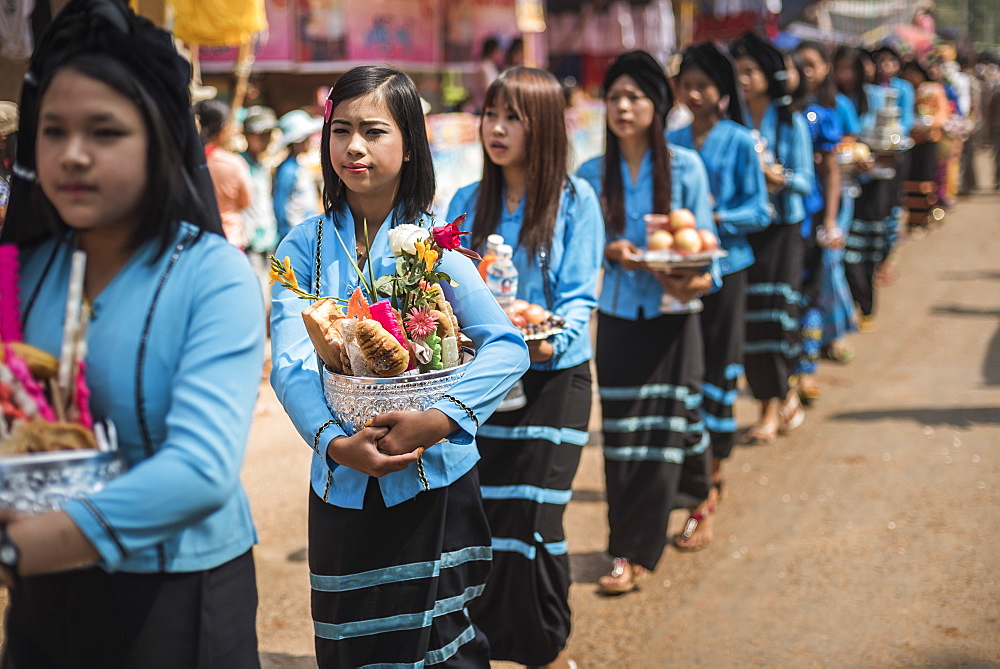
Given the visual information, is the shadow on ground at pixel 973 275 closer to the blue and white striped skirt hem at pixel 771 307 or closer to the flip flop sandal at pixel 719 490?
the blue and white striped skirt hem at pixel 771 307

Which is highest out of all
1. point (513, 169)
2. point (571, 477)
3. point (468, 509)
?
point (513, 169)

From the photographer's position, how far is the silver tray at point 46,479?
174 centimetres

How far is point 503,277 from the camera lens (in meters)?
3.69

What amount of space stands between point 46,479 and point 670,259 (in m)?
3.20

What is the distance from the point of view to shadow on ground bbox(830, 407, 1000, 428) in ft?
23.9

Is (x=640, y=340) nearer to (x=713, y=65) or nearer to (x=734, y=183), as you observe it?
(x=734, y=183)

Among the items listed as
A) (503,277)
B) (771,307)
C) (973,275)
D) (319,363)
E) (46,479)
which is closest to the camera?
(46,479)

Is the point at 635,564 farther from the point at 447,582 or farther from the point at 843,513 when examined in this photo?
the point at 447,582

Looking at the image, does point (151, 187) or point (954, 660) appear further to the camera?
point (954, 660)

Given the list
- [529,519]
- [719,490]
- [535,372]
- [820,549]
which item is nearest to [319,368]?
[535,372]

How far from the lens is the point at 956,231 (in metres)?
15.9

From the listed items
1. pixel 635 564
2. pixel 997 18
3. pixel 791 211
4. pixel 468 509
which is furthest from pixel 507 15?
pixel 997 18

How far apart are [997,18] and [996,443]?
211 ft

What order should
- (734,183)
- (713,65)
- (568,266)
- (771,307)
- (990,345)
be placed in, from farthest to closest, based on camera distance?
(990,345)
(771,307)
(734,183)
(713,65)
(568,266)
